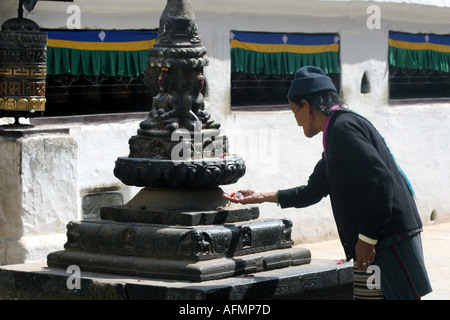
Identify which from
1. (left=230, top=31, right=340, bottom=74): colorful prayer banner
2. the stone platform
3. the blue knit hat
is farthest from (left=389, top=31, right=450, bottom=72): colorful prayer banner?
the blue knit hat

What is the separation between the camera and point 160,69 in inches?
239

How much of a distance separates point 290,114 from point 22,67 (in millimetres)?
4377

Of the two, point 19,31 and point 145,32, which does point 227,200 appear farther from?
point 145,32

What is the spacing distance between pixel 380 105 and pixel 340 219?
8.31 metres

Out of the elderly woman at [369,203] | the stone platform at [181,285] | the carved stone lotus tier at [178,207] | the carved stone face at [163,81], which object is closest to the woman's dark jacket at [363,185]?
the elderly woman at [369,203]

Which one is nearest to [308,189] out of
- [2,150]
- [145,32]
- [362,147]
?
[362,147]

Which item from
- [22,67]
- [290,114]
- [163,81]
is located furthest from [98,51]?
[163,81]

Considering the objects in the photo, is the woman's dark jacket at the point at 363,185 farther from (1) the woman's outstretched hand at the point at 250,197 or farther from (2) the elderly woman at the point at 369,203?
(1) the woman's outstretched hand at the point at 250,197

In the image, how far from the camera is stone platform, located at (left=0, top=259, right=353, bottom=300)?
5.37 metres

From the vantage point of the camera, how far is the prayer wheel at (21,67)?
8.86 meters

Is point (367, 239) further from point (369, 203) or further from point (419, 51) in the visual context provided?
point (419, 51)

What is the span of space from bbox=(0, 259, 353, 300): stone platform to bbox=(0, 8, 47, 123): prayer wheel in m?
2.92
